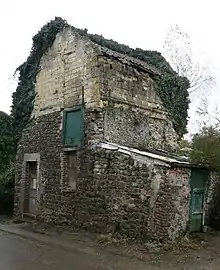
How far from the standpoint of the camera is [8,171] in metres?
18.8

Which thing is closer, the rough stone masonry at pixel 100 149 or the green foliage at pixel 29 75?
the rough stone masonry at pixel 100 149

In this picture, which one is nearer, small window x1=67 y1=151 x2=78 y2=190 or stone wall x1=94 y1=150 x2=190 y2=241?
stone wall x1=94 y1=150 x2=190 y2=241

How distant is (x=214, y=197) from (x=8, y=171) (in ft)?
32.2

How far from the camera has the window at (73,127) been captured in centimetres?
1392

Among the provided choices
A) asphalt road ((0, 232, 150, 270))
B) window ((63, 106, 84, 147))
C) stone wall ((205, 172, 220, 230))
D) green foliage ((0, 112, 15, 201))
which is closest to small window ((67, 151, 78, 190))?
window ((63, 106, 84, 147))

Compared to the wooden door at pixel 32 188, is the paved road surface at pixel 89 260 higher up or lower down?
lower down

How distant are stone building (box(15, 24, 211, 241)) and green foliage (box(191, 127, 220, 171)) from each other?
679 mm

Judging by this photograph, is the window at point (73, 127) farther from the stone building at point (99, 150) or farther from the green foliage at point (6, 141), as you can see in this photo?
the green foliage at point (6, 141)

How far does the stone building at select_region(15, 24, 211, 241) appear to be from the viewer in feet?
37.8

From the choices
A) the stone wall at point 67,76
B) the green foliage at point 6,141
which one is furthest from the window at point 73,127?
the green foliage at point 6,141

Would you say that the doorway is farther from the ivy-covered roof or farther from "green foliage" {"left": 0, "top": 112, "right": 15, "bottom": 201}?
"green foliage" {"left": 0, "top": 112, "right": 15, "bottom": 201}

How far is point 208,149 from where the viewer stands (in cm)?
1251

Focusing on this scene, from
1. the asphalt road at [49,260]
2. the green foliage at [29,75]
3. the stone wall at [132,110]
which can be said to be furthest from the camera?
the green foliage at [29,75]

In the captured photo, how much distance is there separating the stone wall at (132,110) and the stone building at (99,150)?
0.03 m
